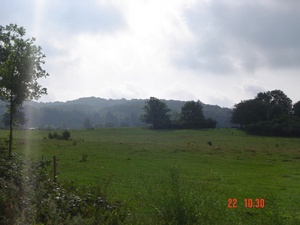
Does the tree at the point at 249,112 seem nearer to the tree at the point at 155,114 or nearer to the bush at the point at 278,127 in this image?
the bush at the point at 278,127

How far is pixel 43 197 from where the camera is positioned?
885cm

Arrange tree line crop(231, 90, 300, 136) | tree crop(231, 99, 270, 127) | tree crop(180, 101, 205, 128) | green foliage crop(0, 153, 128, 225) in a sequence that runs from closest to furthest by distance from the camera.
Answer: green foliage crop(0, 153, 128, 225) < tree line crop(231, 90, 300, 136) < tree crop(231, 99, 270, 127) < tree crop(180, 101, 205, 128)

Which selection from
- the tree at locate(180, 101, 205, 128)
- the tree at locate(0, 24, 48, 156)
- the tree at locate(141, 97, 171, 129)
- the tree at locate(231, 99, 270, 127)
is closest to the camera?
the tree at locate(0, 24, 48, 156)

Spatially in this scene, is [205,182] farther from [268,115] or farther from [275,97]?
[275,97]

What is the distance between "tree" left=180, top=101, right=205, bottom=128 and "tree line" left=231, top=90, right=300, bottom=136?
10.1m

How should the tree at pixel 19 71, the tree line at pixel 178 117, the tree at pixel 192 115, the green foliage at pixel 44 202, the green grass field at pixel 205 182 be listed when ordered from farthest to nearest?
the tree at pixel 192 115, the tree line at pixel 178 117, the tree at pixel 19 71, the green grass field at pixel 205 182, the green foliage at pixel 44 202

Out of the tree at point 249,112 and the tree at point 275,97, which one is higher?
the tree at point 275,97

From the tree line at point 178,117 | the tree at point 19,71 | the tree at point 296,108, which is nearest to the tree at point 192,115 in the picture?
the tree line at point 178,117

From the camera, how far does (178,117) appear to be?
117188mm

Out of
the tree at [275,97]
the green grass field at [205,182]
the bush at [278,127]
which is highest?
the tree at [275,97]

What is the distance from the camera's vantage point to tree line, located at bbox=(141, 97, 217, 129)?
110 meters

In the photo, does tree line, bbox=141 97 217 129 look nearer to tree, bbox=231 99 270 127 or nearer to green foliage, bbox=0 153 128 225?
tree, bbox=231 99 270 127

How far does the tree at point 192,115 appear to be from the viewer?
109750 mm

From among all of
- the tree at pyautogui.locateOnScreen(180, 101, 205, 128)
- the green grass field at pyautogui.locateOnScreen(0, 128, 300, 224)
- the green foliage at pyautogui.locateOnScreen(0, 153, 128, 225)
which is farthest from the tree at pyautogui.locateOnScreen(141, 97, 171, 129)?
the green foliage at pyautogui.locateOnScreen(0, 153, 128, 225)
